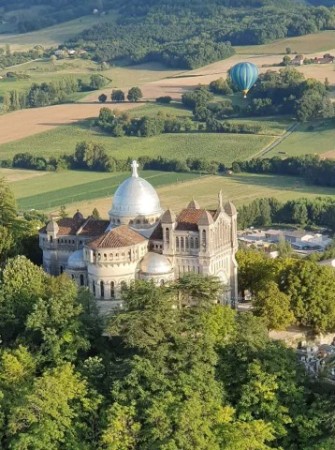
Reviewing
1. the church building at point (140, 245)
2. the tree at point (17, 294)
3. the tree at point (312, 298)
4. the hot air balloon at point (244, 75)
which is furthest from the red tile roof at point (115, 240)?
the hot air balloon at point (244, 75)

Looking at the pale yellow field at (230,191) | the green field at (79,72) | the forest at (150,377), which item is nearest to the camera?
the forest at (150,377)

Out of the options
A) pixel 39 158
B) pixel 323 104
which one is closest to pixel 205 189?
pixel 39 158

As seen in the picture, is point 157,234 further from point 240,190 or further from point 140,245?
point 240,190

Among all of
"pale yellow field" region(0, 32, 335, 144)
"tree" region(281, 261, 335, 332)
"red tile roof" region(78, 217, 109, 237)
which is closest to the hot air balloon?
"pale yellow field" region(0, 32, 335, 144)

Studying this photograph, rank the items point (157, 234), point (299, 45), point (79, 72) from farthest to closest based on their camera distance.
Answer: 1. point (79, 72)
2. point (299, 45)
3. point (157, 234)

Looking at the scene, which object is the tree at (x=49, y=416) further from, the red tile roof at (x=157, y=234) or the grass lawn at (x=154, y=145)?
the grass lawn at (x=154, y=145)

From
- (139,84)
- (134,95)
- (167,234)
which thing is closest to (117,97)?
(134,95)

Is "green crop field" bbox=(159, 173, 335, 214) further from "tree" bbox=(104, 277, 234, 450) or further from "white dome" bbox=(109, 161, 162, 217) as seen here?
"tree" bbox=(104, 277, 234, 450)
